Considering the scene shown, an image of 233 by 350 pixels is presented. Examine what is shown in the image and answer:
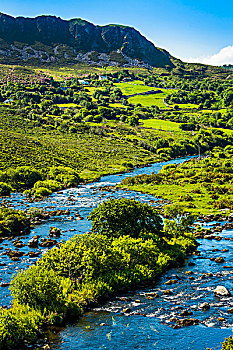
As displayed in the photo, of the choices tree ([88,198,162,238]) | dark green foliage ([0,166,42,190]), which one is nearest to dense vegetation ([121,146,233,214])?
tree ([88,198,162,238])

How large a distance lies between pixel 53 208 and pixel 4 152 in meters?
74.9

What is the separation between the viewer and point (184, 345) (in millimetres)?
27344

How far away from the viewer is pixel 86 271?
37.8 m

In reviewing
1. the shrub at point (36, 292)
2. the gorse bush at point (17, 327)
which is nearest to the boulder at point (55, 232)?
the shrub at point (36, 292)

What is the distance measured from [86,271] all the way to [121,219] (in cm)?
1422

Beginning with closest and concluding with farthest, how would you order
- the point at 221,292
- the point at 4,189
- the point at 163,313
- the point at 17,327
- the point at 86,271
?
the point at 17,327 → the point at 163,313 → the point at 221,292 → the point at 86,271 → the point at 4,189

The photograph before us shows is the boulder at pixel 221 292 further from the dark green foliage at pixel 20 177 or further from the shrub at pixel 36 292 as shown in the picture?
the dark green foliage at pixel 20 177

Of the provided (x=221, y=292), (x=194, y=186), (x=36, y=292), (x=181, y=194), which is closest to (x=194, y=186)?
(x=194, y=186)

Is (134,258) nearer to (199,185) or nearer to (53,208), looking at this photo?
(53,208)

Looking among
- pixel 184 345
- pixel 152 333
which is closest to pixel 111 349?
pixel 152 333

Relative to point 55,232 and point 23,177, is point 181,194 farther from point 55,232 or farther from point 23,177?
point 23,177

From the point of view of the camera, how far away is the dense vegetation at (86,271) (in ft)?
97.6

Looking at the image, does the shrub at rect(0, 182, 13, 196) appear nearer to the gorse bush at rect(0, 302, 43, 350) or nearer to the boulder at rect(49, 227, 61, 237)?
the boulder at rect(49, 227, 61, 237)

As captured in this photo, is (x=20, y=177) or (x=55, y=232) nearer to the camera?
(x=55, y=232)
